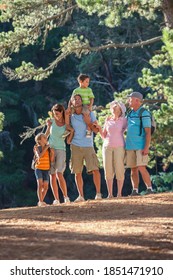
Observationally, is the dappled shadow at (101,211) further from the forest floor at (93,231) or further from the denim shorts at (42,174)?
the denim shorts at (42,174)

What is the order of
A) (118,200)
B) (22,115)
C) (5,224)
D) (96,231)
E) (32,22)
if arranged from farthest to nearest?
(22,115)
(32,22)
(118,200)
(5,224)
(96,231)

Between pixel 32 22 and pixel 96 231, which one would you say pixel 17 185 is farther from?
pixel 96 231

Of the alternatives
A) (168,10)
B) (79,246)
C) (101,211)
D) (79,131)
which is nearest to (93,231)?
(79,246)

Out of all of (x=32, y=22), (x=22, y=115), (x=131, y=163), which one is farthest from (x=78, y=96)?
(x=22, y=115)

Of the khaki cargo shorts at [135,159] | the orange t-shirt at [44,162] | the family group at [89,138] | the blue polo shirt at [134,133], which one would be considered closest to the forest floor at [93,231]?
the khaki cargo shorts at [135,159]

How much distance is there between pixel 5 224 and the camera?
34.1ft

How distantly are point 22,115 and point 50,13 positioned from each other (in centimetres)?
2038

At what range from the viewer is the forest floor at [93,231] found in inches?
309

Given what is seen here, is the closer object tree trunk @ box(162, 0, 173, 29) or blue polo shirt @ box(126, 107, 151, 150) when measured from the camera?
blue polo shirt @ box(126, 107, 151, 150)

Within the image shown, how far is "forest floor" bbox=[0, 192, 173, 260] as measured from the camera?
25.8 feet

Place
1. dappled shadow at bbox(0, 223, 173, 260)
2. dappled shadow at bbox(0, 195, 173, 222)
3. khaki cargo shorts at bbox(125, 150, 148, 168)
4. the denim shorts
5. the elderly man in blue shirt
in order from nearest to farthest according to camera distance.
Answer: dappled shadow at bbox(0, 223, 173, 260)
dappled shadow at bbox(0, 195, 173, 222)
the elderly man in blue shirt
khaki cargo shorts at bbox(125, 150, 148, 168)
the denim shorts

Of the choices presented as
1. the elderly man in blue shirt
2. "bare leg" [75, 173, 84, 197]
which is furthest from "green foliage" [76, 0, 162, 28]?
"bare leg" [75, 173, 84, 197]

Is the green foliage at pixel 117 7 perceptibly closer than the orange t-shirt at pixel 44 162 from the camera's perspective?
No

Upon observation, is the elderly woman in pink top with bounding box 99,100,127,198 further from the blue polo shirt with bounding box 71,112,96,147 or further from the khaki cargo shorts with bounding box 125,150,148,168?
the blue polo shirt with bounding box 71,112,96,147
